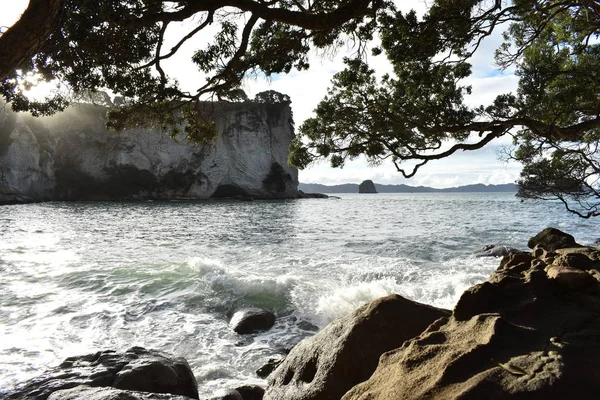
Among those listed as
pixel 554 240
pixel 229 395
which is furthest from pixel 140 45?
pixel 554 240

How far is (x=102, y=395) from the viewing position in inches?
118

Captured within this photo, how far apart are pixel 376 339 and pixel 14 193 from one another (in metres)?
52.2

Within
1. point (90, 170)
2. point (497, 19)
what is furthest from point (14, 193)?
point (497, 19)

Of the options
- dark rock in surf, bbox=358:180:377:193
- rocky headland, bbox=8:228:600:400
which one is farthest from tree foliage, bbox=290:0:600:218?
dark rock in surf, bbox=358:180:377:193

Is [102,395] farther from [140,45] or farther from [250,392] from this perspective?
[140,45]

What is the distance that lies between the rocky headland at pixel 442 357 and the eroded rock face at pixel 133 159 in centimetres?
3950

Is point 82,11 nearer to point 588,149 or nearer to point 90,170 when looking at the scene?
point 588,149

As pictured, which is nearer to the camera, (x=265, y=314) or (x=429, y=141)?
(x=265, y=314)

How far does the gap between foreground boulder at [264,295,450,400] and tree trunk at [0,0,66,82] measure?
3926 mm

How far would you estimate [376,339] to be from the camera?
3203 millimetres

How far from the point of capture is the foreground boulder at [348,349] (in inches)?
118

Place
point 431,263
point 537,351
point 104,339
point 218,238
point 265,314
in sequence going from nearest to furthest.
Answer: point 537,351 → point 104,339 → point 265,314 → point 431,263 → point 218,238

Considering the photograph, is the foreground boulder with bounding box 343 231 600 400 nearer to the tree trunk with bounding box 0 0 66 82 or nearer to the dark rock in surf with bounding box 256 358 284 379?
the dark rock in surf with bounding box 256 358 284 379

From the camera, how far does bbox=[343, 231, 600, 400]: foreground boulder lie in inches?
63.2
